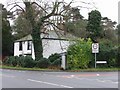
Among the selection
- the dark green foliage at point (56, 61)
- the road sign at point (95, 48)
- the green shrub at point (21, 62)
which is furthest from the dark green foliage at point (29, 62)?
the road sign at point (95, 48)

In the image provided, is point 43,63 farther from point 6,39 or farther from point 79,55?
Result: point 6,39

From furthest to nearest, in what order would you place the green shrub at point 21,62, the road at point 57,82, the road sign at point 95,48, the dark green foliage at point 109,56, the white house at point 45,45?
1. the white house at point 45,45
2. the green shrub at point 21,62
3. the dark green foliage at point 109,56
4. the road sign at point 95,48
5. the road at point 57,82

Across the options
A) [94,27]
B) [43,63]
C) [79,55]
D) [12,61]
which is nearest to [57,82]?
[79,55]

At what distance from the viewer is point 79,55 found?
36625 millimetres

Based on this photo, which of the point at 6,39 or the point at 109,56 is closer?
the point at 109,56

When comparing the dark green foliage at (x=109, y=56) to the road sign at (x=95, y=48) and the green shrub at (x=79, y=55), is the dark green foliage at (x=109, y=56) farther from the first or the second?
the road sign at (x=95, y=48)

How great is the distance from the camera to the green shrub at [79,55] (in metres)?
36.2

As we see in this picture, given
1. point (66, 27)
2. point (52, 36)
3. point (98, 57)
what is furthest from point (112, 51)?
point (52, 36)

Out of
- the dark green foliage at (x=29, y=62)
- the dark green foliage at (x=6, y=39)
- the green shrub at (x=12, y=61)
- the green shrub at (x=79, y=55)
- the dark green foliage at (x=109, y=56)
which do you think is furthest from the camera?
the dark green foliage at (x=6, y=39)

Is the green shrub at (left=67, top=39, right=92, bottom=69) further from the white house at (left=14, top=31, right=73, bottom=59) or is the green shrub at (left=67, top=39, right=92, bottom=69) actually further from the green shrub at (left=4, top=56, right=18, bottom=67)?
the white house at (left=14, top=31, right=73, bottom=59)

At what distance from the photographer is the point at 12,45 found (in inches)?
2908

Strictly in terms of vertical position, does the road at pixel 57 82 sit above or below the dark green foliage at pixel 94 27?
below

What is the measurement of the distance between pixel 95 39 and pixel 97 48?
118ft

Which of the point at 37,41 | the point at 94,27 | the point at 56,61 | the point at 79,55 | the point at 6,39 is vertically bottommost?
the point at 56,61
